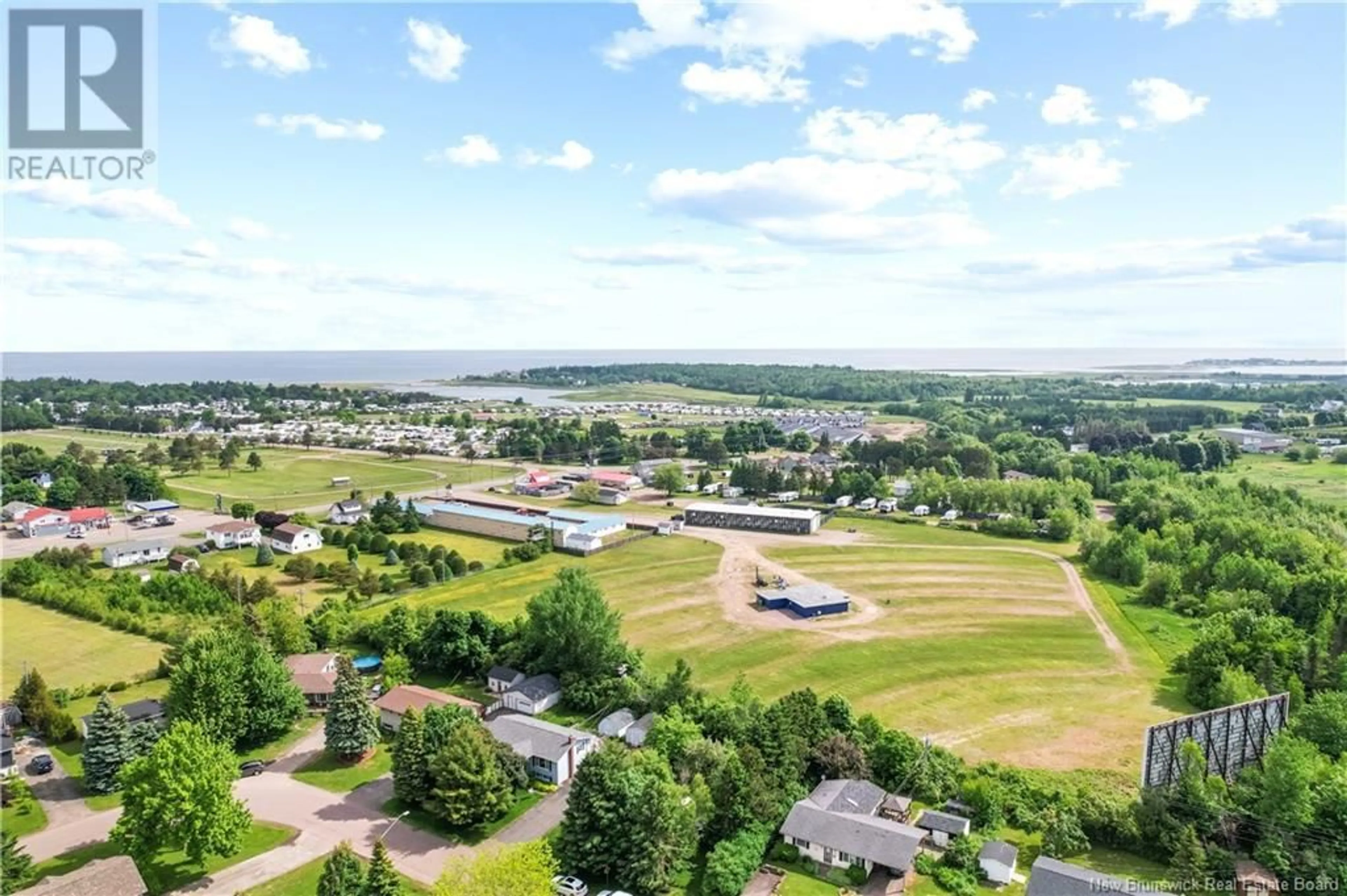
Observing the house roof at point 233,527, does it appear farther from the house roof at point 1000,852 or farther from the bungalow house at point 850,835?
the house roof at point 1000,852

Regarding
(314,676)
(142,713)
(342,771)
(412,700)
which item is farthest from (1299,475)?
(142,713)

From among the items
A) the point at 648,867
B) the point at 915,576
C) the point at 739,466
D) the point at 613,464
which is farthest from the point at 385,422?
the point at 648,867

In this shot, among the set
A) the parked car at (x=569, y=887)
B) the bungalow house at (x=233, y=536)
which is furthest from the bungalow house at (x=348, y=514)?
the parked car at (x=569, y=887)

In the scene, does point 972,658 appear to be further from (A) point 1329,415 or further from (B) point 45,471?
(A) point 1329,415

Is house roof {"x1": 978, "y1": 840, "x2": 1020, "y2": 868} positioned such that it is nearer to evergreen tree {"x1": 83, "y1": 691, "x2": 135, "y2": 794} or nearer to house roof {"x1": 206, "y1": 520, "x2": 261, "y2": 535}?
evergreen tree {"x1": 83, "y1": 691, "x2": 135, "y2": 794}

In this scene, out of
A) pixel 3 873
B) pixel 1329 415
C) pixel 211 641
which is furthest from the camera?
pixel 1329 415

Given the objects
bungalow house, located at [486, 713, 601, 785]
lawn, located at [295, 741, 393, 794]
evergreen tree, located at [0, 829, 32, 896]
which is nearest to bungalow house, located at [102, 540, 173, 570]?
lawn, located at [295, 741, 393, 794]

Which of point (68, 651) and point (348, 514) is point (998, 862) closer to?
point (68, 651)
